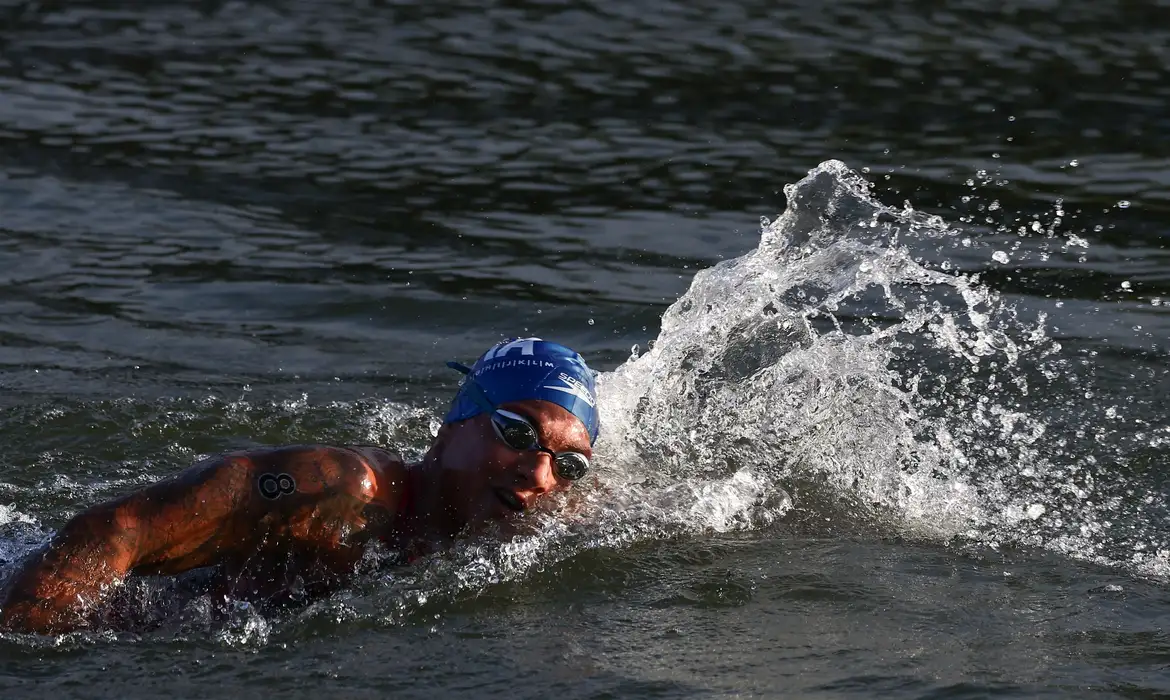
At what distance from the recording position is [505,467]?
6.37 meters

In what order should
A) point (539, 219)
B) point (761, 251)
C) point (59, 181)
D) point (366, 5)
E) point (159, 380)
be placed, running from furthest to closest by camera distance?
point (366, 5), point (59, 181), point (539, 219), point (159, 380), point (761, 251)

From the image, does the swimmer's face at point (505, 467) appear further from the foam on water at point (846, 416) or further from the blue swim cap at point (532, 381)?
the foam on water at point (846, 416)

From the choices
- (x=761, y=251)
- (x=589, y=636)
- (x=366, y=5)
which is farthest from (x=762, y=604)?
(x=366, y=5)

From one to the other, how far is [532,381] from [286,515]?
43.8 inches

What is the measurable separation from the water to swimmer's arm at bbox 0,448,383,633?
0.17 metres

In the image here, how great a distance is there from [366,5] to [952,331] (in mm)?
11604

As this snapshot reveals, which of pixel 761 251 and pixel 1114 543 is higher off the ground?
pixel 761 251

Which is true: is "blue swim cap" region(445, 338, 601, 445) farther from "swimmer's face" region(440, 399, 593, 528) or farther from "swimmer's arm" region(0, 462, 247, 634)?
"swimmer's arm" region(0, 462, 247, 634)

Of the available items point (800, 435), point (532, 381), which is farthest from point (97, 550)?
point (800, 435)

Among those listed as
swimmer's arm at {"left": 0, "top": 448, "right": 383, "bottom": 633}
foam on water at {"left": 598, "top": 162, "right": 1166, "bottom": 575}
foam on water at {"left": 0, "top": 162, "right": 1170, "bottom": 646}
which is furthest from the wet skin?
foam on water at {"left": 598, "top": 162, "right": 1166, "bottom": 575}

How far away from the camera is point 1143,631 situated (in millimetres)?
5895

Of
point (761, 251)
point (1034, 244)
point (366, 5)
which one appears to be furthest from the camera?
point (366, 5)

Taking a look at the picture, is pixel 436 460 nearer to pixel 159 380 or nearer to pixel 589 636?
pixel 589 636

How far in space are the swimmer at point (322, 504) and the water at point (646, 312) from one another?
0.54 ft
